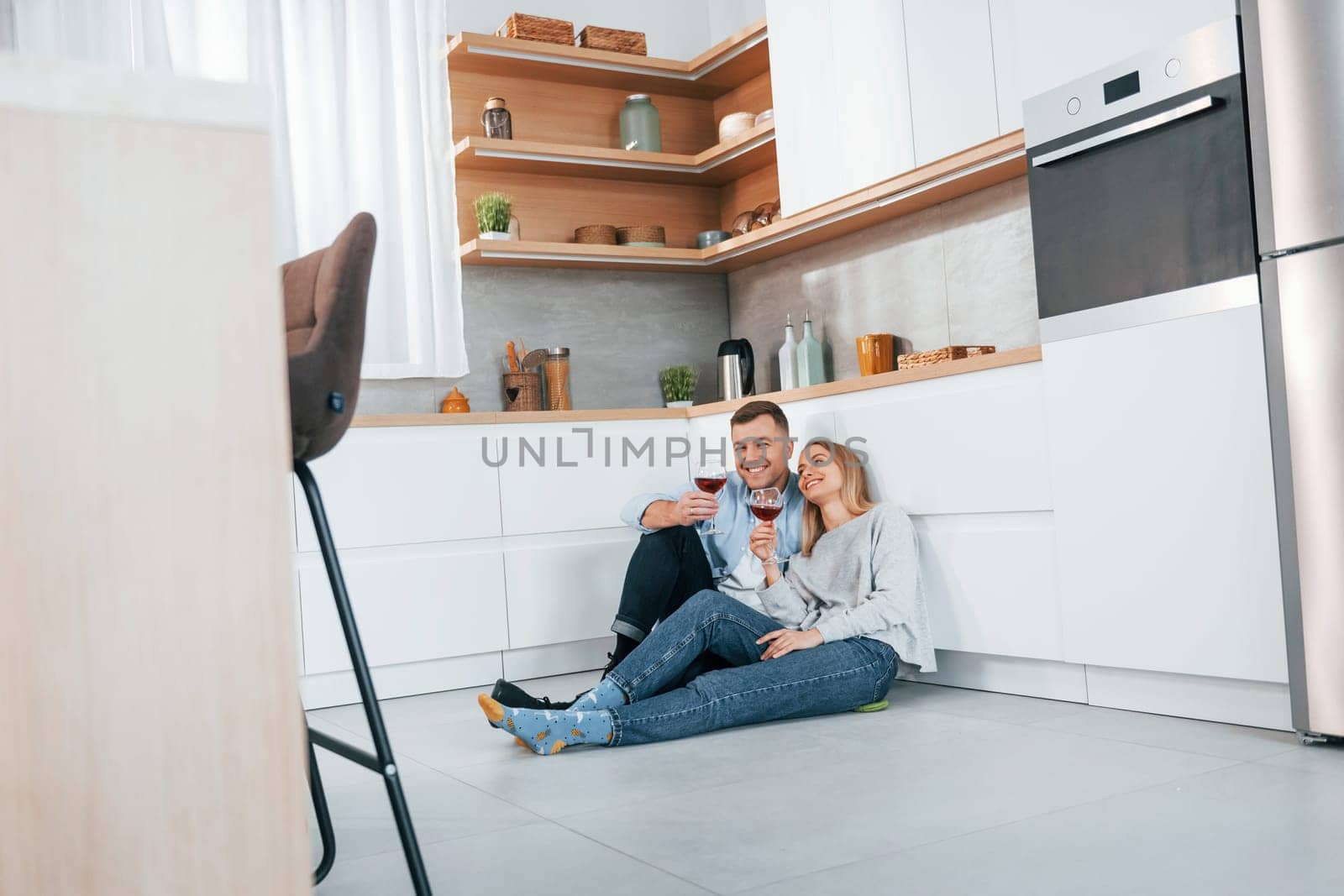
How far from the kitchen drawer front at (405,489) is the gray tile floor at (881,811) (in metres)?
0.92

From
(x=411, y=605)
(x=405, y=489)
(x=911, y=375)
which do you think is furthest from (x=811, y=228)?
(x=411, y=605)

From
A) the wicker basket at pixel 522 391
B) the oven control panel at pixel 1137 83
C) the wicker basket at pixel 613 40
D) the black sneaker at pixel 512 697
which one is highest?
the wicker basket at pixel 613 40

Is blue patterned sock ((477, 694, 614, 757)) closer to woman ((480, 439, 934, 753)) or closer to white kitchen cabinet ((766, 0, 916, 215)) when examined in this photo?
woman ((480, 439, 934, 753))

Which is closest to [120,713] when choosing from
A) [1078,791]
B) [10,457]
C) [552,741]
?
[10,457]

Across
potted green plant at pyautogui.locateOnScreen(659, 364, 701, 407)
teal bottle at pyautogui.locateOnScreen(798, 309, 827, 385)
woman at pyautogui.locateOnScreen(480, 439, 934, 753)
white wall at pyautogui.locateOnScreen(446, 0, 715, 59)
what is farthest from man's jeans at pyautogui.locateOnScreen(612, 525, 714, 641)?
white wall at pyautogui.locateOnScreen(446, 0, 715, 59)

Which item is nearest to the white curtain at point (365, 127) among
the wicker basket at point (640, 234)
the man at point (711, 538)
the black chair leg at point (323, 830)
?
the wicker basket at point (640, 234)

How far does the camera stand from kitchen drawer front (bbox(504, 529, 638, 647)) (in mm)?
3721

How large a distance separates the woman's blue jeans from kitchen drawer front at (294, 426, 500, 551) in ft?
3.78

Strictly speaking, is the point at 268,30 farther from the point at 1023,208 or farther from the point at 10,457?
the point at 10,457

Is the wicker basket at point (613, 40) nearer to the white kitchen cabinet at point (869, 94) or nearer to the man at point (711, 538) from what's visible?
the white kitchen cabinet at point (869, 94)

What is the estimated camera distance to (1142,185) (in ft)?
8.16

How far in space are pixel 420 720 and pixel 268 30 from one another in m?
2.40

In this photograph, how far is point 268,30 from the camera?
3900mm

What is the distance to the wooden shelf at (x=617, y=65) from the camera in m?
4.20
